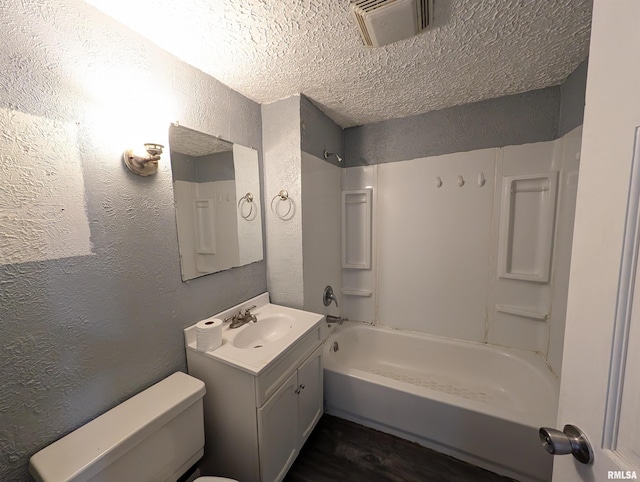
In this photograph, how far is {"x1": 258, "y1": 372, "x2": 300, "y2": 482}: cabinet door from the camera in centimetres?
110

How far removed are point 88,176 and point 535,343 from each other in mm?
2735

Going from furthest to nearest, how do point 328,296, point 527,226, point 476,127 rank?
point 328,296 < point 476,127 < point 527,226

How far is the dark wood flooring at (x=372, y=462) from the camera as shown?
1.32 m

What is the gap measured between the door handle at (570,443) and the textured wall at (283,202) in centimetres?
135

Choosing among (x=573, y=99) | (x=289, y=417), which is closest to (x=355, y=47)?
(x=573, y=99)

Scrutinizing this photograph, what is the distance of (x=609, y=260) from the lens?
0.43 metres

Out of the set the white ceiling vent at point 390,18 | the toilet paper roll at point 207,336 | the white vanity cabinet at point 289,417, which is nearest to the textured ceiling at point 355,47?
the white ceiling vent at point 390,18

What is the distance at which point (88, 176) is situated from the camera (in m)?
0.88

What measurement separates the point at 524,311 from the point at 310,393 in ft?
5.27

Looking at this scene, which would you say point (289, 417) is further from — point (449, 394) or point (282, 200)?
point (282, 200)

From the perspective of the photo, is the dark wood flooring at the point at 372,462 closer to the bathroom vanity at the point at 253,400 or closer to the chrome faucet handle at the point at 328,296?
the bathroom vanity at the point at 253,400

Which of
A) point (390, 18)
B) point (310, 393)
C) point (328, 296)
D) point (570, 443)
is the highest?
point (390, 18)

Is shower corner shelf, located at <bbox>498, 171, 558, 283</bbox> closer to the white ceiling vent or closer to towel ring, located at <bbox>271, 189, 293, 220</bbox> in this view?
the white ceiling vent

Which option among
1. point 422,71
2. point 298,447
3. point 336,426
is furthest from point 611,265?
point 336,426
